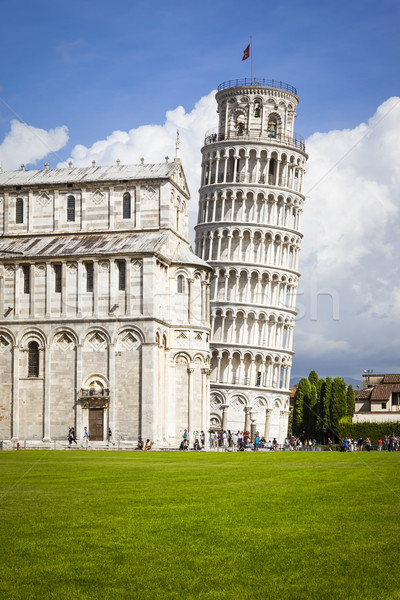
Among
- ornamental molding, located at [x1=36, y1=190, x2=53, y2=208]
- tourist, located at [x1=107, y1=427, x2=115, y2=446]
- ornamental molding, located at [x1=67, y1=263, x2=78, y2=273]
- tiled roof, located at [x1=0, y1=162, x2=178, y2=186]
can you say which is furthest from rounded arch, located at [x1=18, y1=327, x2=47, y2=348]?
tiled roof, located at [x1=0, y1=162, x2=178, y2=186]

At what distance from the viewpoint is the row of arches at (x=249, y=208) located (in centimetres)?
10244

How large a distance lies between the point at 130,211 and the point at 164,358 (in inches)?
498

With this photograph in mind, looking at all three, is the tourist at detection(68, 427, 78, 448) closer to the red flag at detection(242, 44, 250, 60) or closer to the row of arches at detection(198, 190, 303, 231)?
the row of arches at detection(198, 190, 303, 231)

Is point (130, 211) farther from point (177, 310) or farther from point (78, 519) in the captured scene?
point (78, 519)

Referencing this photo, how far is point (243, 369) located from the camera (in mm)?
99688

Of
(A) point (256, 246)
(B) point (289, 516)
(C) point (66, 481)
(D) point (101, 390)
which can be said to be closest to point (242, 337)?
(A) point (256, 246)

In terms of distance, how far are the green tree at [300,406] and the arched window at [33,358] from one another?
5119 centimetres

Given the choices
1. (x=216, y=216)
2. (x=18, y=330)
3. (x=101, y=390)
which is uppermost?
(x=216, y=216)

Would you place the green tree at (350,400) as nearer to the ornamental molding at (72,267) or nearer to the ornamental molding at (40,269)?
the ornamental molding at (72,267)

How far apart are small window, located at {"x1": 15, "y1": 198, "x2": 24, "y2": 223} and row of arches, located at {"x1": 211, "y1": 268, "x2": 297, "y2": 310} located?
32.9m

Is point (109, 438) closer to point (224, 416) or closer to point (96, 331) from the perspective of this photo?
point (96, 331)

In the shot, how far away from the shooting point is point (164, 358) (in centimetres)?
6731

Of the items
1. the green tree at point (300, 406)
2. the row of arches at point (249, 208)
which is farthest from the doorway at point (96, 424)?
the green tree at point (300, 406)

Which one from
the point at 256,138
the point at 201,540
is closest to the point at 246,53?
the point at 256,138
